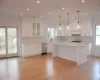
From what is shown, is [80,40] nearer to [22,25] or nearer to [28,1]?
[22,25]

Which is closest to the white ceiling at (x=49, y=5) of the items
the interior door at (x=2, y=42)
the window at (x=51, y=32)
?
the interior door at (x=2, y=42)

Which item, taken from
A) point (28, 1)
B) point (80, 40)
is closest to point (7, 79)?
point (28, 1)

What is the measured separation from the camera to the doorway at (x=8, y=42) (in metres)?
8.82

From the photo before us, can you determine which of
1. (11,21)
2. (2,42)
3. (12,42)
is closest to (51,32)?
(12,42)

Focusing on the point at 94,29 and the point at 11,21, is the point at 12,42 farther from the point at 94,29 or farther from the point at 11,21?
the point at 94,29

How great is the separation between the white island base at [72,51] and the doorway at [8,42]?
2.97 m

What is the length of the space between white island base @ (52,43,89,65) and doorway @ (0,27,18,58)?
2966 mm

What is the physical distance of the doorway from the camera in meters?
8.82

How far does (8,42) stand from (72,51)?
459cm

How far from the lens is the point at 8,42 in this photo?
9.04 meters

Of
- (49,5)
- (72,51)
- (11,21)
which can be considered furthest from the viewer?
(11,21)

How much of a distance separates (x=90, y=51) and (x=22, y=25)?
5.35m

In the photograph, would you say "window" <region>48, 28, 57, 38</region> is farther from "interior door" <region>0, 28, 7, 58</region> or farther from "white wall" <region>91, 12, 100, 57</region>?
"interior door" <region>0, 28, 7, 58</region>

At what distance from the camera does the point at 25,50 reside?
362 inches
